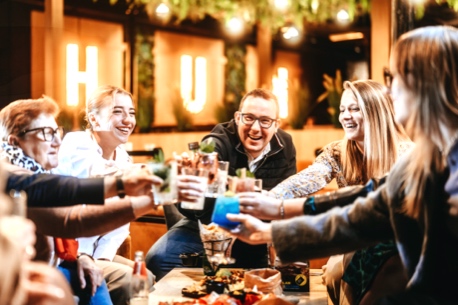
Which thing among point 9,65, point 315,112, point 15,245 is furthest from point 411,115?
point 315,112

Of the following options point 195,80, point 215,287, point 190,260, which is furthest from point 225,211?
point 195,80

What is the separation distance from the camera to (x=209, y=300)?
2.52 meters

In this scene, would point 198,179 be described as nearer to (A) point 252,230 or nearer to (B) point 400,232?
(A) point 252,230

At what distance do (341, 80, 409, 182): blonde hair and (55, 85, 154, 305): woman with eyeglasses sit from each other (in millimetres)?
1278

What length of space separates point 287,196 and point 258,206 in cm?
106

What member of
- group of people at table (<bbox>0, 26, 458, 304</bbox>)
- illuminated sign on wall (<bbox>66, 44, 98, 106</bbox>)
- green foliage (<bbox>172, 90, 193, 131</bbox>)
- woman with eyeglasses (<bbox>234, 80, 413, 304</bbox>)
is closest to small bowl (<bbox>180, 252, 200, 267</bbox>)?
group of people at table (<bbox>0, 26, 458, 304</bbox>)

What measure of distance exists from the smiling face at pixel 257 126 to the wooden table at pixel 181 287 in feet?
3.09

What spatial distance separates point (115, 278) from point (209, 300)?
39.7 inches

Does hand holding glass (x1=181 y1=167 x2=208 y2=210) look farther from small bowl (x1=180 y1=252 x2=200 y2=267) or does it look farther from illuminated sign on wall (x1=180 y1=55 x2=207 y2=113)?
illuminated sign on wall (x1=180 y1=55 x2=207 y2=113)

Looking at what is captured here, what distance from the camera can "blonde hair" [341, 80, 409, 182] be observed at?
347 cm

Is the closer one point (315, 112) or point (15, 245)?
point (15, 245)

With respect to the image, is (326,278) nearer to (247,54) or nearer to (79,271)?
(79,271)

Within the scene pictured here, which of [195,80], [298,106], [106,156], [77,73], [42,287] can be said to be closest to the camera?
[42,287]

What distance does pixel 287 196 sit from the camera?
364cm
